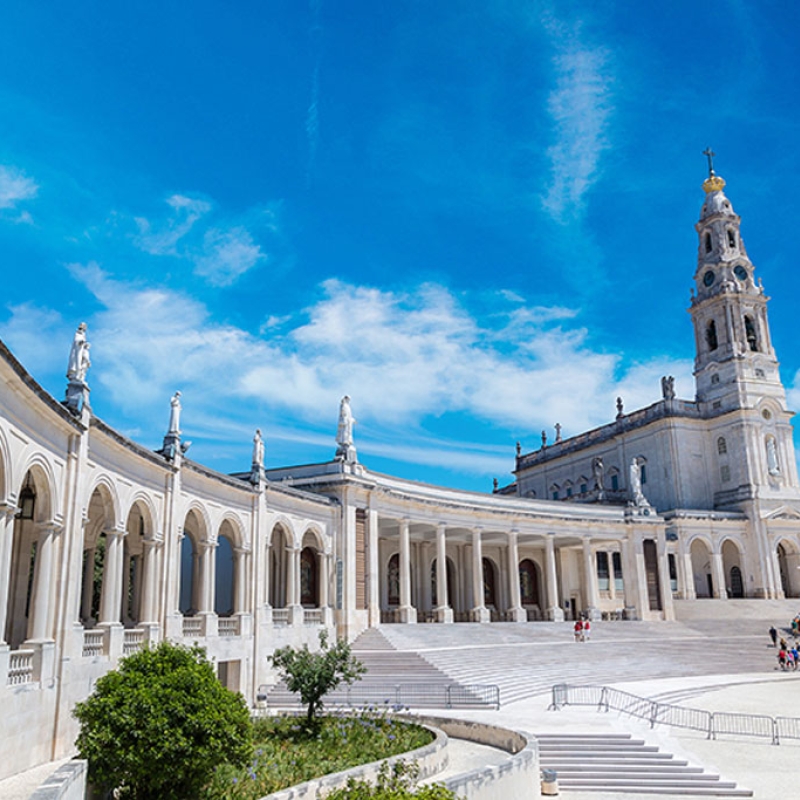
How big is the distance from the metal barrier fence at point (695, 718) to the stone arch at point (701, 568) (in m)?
41.0

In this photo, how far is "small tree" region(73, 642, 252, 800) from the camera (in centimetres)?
1455

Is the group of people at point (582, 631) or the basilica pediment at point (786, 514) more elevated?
the basilica pediment at point (786, 514)

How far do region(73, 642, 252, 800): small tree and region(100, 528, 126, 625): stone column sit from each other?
24.5 ft

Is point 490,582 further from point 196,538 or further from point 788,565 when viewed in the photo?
point 196,538

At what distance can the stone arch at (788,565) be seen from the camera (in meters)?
67.0

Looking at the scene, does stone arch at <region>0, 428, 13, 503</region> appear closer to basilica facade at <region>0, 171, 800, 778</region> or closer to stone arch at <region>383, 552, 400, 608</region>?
basilica facade at <region>0, 171, 800, 778</region>

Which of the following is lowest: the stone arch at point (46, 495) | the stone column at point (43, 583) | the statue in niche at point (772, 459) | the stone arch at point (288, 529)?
the stone column at point (43, 583)

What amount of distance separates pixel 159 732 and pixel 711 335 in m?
66.9

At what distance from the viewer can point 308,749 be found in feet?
63.5

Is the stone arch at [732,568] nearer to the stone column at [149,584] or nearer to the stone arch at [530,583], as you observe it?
the stone arch at [530,583]

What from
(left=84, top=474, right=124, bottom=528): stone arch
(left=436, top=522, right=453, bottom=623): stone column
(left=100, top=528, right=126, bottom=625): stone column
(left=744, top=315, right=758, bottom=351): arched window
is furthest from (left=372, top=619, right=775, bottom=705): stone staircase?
(left=744, top=315, right=758, bottom=351): arched window

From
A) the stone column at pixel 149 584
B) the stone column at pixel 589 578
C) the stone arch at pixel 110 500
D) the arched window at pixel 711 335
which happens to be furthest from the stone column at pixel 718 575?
the stone arch at pixel 110 500

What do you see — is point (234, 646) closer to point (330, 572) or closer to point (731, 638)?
point (330, 572)

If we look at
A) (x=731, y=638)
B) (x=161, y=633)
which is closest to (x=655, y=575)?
(x=731, y=638)
